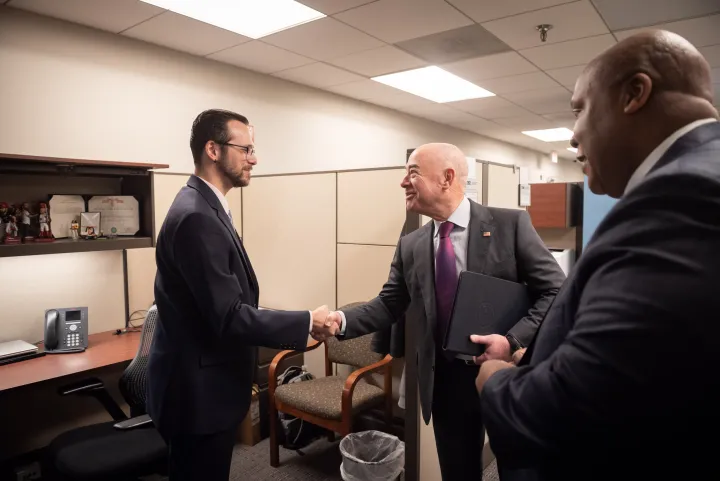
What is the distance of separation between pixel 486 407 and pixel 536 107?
19.3 ft

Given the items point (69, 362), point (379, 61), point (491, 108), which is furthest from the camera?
point (491, 108)

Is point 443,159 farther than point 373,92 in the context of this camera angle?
No

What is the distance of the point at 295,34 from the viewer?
326 cm

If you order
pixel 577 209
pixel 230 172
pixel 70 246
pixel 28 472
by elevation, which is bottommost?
pixel 28 472

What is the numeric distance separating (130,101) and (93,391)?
81.6 inches

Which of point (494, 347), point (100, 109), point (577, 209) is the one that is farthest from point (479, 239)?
point (100, 109)

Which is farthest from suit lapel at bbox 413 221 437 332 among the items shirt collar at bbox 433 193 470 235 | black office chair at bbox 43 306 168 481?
black office chair at bbox 43 306 168 481

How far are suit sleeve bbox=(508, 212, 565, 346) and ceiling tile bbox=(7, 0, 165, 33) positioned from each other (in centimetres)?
253

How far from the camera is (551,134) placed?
8.02 m

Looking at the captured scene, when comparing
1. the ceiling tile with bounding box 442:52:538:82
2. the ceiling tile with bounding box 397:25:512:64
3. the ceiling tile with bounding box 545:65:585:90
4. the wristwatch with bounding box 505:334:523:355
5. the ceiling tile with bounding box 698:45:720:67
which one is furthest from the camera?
the ceiling tile with bounding box 545:65:585:90

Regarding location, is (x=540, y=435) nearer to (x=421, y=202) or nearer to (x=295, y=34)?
(x=421, y=202)

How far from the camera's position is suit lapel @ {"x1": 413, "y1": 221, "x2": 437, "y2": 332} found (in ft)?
5.28

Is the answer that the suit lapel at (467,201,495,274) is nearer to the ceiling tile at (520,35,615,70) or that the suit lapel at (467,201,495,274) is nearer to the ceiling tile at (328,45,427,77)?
the ceiling tile at (328,45,427,77)

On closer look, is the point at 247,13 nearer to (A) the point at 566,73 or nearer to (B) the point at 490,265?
(B) the point at 490,265
